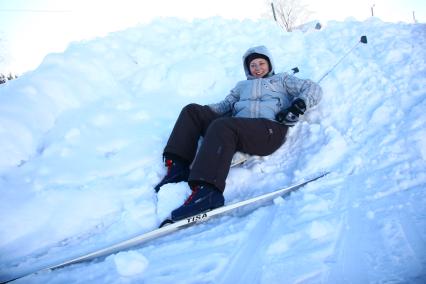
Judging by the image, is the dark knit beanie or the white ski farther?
the dark knit beanie

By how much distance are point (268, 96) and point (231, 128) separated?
949mm

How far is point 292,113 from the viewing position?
3256 mm

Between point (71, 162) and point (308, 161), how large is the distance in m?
2.54

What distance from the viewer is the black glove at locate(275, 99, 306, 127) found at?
3.23m

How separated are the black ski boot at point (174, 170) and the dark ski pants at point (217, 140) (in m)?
0.07

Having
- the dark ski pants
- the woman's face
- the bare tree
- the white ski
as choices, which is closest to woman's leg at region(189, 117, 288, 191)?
the dark ski pants

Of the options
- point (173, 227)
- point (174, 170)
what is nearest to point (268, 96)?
point (174, 170)

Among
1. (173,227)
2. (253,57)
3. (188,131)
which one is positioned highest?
(253,57)

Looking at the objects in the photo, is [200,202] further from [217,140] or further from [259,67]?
[259,67]

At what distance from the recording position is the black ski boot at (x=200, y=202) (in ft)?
8.14

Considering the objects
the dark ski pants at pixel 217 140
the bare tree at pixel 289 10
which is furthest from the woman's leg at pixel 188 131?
the bare tree at pixel 289 10

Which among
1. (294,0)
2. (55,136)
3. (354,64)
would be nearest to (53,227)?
(55,136)

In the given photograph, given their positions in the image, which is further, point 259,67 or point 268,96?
point 259,67

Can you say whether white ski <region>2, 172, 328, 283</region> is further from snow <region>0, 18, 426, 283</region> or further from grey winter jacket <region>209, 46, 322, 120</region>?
grey winter jacket <region>209, 46, 322, 120</region>
